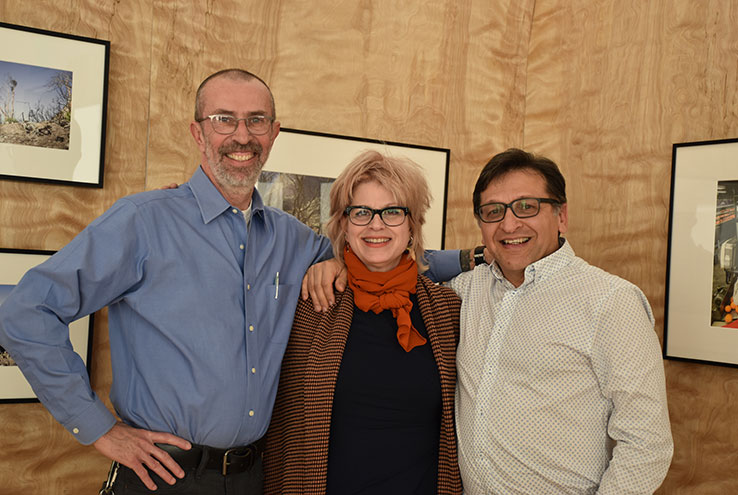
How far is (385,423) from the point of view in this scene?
6.49ft

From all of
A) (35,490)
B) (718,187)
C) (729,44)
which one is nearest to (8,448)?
(35,490)

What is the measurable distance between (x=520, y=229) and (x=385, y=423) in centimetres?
72

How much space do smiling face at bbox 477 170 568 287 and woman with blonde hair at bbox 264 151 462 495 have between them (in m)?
0.31

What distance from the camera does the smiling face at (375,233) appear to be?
6.95 ft

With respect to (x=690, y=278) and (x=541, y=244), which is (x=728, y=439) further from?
(x=541, y=244)

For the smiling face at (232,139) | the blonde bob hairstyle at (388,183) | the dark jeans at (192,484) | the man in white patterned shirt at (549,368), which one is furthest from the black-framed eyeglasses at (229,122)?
the dark jeans at (192,484)

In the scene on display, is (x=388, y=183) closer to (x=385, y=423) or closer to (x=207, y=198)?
(x=207, y=198)

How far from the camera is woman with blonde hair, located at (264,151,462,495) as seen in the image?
1.96 meters

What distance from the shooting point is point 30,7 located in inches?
95.4

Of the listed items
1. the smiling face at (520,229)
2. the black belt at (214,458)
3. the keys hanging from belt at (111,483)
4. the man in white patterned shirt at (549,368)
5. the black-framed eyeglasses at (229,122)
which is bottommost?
the keys hanging from belt at (111,483)

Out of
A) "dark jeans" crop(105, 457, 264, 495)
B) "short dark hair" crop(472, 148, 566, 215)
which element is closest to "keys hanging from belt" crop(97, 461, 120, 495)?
"dark jeans" crop(105, 457, 264, 495)

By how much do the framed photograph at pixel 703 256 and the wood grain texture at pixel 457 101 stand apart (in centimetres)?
9

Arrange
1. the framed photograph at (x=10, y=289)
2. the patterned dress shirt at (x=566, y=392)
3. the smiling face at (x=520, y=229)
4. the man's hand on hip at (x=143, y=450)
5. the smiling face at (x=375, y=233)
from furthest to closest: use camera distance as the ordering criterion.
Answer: the framed photograph at (x=10, y=289) < the smiling face at (x=375, y=233) < the smiling face at (x=520, y=229) < the man's hand on hip at (x=143, y=450) < the patterned dress shirt at (x=566, y=392)

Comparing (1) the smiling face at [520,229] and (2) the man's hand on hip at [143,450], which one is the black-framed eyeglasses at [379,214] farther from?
(2) the man's hand on hip at [143,450]
